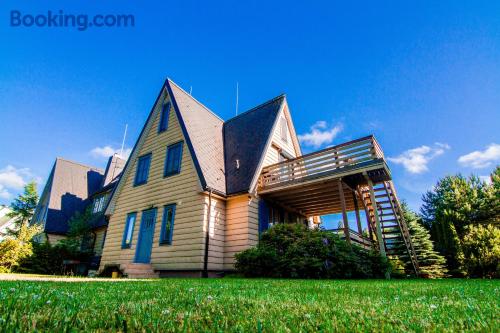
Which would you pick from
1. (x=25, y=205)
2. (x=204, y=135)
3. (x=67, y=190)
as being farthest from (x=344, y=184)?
(x=25, y=205)

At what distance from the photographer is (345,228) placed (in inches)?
376

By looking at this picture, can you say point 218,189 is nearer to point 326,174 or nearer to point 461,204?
point 326,174

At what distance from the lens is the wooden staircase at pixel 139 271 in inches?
416

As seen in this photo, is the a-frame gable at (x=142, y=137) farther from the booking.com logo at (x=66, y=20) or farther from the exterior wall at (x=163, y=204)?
the booking.com logo at (x=66, y=20)

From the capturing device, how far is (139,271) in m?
10.7

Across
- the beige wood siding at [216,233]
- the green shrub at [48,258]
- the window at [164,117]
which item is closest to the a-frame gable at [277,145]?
the beige wood siding at [216,233]

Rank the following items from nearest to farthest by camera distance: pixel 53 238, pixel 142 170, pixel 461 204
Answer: pixel 142 170
pixel 53 238
pixel 461 204

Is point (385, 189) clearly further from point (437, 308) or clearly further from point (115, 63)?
point (115, 63)

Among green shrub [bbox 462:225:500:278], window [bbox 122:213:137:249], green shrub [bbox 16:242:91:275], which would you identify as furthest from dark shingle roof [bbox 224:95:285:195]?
green shrub [bbox 16:242:91:275]

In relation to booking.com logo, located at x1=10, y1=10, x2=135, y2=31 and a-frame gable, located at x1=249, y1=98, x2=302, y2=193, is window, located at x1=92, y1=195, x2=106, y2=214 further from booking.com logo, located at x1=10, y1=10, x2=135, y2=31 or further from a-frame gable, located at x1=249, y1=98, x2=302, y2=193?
a-frame gable, located at x1=249, y1=98, x2=302, y2=193

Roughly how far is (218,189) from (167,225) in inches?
122

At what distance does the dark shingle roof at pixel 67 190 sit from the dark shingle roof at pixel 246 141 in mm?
15741

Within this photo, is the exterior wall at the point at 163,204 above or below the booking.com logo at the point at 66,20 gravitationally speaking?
below

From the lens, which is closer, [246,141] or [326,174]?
[326,174]
